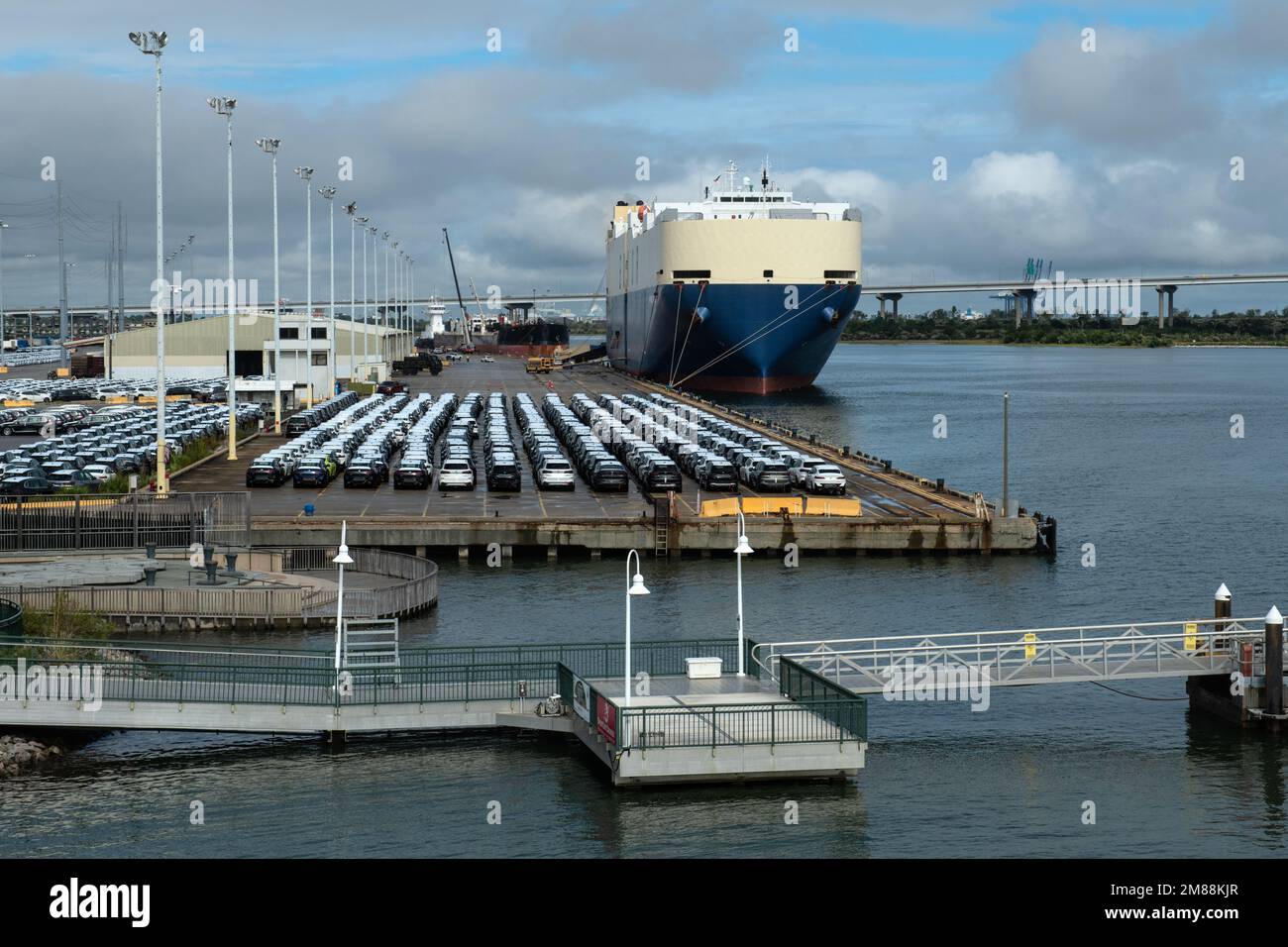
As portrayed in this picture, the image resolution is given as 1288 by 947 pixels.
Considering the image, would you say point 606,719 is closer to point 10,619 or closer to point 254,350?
point 10,619

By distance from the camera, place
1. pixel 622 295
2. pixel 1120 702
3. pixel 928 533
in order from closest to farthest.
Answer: pixel 1120 702 < pixel 928 533 < pixel 622 295

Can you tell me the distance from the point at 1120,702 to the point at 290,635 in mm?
19093

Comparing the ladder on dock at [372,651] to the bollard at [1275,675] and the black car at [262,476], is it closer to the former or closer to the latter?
the bollard at [1275,675]

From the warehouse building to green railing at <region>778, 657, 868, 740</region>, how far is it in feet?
251

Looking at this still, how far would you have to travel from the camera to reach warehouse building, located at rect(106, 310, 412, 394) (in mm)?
110062

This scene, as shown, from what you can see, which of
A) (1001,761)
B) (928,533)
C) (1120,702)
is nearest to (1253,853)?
(1001,761)

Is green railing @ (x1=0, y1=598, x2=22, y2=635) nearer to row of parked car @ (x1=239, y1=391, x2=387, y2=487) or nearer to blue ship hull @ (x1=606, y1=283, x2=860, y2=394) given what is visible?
row of parked car @ (x1=239, y1=391, x2=387, y2=487)

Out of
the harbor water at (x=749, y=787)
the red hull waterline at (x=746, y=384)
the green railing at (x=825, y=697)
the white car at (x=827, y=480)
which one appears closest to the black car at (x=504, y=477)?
the harbor water at (x=749, y=787)

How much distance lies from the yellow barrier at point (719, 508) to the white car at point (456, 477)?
1069 centimetres

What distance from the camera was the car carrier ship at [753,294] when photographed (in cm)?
13038

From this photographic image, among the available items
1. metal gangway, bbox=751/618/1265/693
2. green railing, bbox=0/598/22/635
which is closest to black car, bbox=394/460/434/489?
green railing, bbox=0/598/22/635

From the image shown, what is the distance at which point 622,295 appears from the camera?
7249 inches
